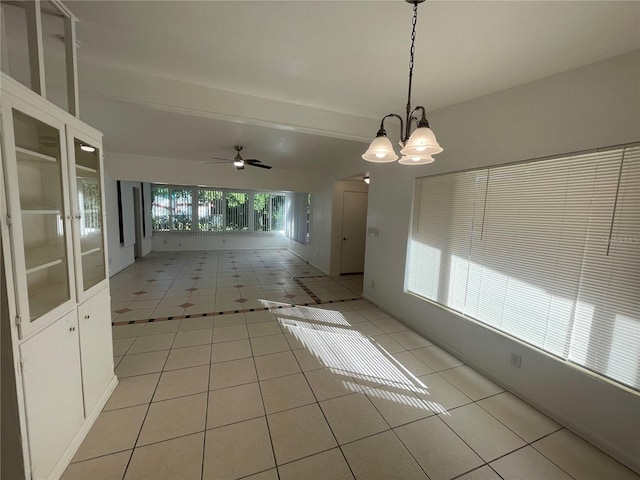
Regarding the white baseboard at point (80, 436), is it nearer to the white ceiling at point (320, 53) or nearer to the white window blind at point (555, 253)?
the white ceiling at point (320, 53)

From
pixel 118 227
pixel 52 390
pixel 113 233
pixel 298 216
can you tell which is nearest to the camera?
pixel 52 390

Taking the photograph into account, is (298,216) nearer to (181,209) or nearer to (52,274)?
(181,209)

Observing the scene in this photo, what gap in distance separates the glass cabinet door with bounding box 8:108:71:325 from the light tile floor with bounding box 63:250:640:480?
1036 mm

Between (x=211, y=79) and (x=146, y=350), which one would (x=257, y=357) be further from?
(x=211, y=79)

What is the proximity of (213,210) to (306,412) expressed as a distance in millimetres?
8718

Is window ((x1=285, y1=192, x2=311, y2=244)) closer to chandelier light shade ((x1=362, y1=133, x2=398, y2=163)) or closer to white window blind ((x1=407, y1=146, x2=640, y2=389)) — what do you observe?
white window blind ((x1=407, y1=146, x2=640, y2=389))

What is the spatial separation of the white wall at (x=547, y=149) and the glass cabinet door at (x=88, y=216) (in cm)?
338

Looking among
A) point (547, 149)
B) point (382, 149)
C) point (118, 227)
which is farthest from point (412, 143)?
point (118, 227)

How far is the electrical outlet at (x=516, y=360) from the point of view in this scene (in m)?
2.24

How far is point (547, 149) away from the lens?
6.78 ft

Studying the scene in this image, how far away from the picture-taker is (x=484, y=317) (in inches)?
101

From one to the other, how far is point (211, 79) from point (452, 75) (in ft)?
7.39

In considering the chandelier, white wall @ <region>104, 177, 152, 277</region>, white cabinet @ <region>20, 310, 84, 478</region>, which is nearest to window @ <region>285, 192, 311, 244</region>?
white wall @ <region>104, 177, 152, 277</region>

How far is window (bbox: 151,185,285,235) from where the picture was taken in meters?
8.80
